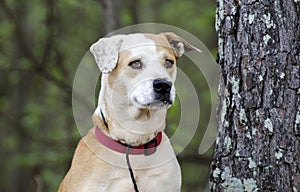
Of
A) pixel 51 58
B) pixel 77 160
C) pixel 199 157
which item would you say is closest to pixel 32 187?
pixel 51 58

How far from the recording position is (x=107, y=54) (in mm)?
3598

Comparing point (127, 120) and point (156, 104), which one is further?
point (127, 120)

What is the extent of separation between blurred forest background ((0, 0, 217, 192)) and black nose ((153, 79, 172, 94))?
2.67 meters

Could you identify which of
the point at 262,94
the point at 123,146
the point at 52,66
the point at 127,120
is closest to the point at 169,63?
the point at 127,120

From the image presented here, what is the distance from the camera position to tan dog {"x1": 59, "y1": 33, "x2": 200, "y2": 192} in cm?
355

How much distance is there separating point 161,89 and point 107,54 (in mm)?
397

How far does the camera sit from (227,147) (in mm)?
3234

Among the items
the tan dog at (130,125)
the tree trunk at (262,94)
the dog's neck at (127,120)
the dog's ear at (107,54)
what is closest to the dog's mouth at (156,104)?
the tan dog at (130,125)

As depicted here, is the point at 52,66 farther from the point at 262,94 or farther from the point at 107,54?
the point at 262,94

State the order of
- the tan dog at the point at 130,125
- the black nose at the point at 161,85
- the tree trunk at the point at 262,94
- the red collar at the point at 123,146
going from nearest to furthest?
the tree trunk at the point at 262,94 → the black nose at the point at 161,85 → the tan dog at the point at 130,125 → the red collar at the point at 123,146

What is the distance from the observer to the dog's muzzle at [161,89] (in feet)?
11.3

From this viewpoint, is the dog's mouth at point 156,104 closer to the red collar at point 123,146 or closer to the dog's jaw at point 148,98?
the dog's jaw at point 148,98

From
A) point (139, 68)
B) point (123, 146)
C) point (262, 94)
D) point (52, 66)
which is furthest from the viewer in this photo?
point (52, 66)

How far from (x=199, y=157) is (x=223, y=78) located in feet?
13.0
